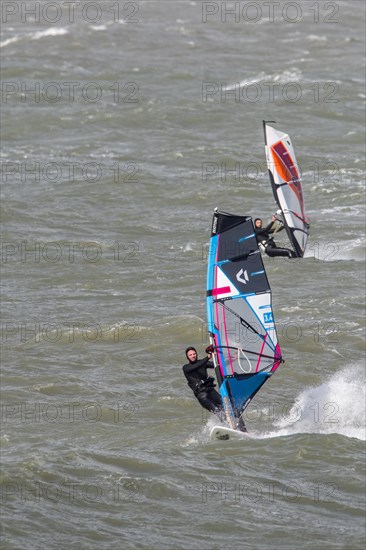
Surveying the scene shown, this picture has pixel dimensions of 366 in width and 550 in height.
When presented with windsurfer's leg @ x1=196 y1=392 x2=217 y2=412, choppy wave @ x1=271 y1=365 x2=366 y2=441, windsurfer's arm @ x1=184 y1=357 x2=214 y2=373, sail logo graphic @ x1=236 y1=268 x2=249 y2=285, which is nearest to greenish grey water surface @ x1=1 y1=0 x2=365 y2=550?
choppy wave @ x1=271 y1=365 x2=366 y2=441

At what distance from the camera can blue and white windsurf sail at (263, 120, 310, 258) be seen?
Result: 25266 millimetres

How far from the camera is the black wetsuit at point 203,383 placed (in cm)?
1859

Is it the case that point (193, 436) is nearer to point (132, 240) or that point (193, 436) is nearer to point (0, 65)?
point (132, 240)

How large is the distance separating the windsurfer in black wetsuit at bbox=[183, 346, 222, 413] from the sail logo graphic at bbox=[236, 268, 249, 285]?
3.93 ft

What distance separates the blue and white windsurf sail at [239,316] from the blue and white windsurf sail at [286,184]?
655 cm

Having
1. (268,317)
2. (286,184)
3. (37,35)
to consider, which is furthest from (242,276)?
(37,35)

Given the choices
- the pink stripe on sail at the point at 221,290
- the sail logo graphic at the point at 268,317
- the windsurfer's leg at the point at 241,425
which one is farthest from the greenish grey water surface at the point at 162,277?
the pink stripe on sail at the point at 221,290

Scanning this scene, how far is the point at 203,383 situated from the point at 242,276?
1836 millimetres

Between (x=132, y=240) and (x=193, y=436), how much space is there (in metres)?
11.1

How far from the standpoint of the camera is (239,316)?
1877cm

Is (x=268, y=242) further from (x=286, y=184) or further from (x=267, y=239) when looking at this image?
(x=286, y=184)

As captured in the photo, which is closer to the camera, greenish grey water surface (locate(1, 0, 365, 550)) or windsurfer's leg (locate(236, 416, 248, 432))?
greenish grey water surface (locate(1, 0, 365, 550))

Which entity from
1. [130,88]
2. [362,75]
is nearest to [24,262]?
[130,88]

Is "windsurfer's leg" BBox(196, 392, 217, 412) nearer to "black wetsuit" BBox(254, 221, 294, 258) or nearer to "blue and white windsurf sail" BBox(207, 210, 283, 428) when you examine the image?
"blue and white windsurf sail" BBox(207, 210, 283, 428)
